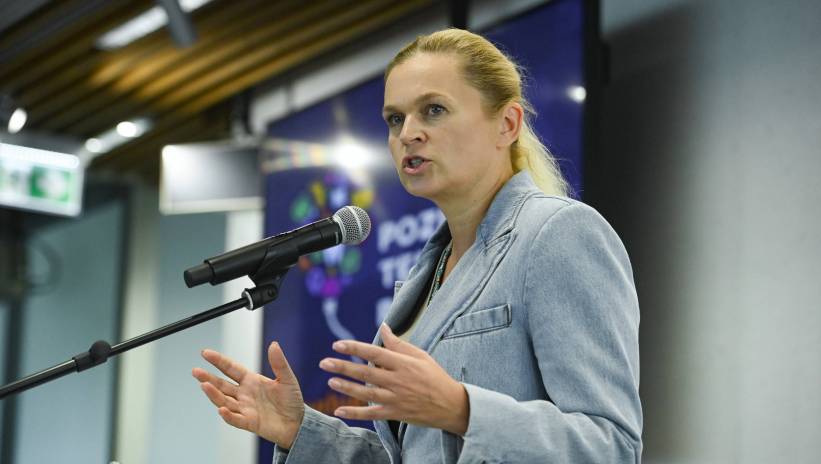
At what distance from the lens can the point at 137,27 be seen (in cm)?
595

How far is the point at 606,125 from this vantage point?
409 cm

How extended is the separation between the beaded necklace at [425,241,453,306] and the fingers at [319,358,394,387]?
57cm

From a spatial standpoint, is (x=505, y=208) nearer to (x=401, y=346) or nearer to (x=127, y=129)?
(x=401, y=346)

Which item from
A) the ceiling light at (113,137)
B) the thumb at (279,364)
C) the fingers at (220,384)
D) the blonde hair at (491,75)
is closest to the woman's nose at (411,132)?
the blonde hair at (491,75)

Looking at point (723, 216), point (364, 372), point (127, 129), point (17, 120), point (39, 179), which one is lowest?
point (364, 372)

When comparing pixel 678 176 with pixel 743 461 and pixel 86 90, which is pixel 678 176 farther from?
pixel 86 90

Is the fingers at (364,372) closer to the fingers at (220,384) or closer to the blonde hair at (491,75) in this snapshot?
the fingers at (220,384)

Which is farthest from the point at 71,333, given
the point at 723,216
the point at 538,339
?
the point at 538,339

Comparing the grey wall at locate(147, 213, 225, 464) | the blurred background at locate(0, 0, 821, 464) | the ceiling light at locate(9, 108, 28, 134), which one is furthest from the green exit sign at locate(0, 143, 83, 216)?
the grey wall at locate(147, 213, 225, 464)

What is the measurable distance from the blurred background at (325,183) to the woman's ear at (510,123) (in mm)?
1458

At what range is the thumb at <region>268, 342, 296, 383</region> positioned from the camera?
167 centimetres

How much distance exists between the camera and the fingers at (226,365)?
169 centimetres

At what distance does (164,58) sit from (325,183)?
171 cm

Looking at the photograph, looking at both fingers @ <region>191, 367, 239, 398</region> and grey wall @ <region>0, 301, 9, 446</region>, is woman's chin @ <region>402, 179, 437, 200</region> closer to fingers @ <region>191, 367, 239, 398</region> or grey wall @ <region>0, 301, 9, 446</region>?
fingers @ <region>191, 367, 239, 398</region>
